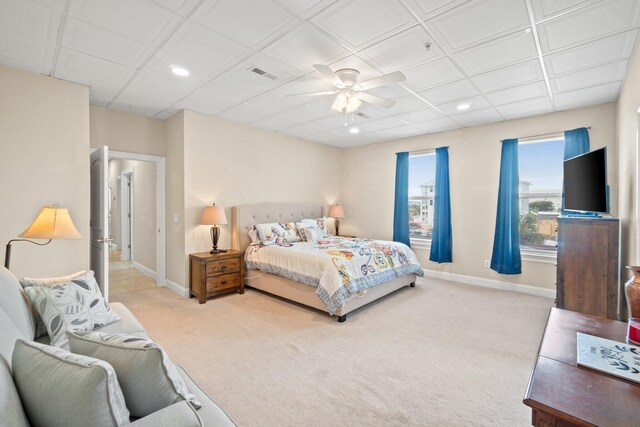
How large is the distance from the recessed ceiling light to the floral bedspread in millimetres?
2412

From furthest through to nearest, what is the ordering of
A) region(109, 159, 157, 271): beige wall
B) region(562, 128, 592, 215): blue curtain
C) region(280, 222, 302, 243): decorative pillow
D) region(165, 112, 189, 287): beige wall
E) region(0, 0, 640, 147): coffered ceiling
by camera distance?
1. region(109, 159, 157, 271): beige wall
2. region(280, 222, 302, 243): decorative pillow
3. region(165, 112, 189, 287): beige wall
4. region(562, 128, 592, 215): blue curtain
5. region(0, 0, 640, 147): coffered ceiling

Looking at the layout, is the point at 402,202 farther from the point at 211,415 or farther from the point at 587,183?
the point at 211,415

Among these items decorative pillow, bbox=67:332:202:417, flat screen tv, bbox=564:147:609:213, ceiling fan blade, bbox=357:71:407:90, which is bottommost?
decorative pillow, bbox=67:332:202:417

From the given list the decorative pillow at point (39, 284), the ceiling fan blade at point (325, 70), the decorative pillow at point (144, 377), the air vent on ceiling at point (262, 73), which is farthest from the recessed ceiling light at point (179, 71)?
the decorative pillow at point (144, 377)

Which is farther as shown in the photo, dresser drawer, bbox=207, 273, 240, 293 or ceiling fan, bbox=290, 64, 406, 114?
dresser drawer, bbox=207, 273, 240, 293

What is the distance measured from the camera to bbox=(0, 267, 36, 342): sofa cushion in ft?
5.11

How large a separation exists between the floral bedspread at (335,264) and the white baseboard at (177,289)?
3.10 ft

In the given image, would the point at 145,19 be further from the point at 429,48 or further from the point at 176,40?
the point at 429,48

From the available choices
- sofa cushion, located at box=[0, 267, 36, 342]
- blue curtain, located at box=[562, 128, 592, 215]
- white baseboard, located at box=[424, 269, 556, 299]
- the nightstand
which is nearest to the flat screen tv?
blue curtain, located at box=[562, 128, 592, 215]

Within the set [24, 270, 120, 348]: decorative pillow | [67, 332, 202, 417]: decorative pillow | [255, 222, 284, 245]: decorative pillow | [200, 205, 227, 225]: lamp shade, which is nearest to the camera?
[67, 332, 202, 417]: decorative pillow

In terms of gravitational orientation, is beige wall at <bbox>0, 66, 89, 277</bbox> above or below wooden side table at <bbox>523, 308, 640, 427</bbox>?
above

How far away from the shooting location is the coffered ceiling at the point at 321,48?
2.09 m

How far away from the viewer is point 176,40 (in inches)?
97.4

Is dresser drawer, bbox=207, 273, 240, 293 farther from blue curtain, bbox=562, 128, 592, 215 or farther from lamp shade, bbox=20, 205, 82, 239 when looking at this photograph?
blue curtain, bbox=562, 128, 592, 215
